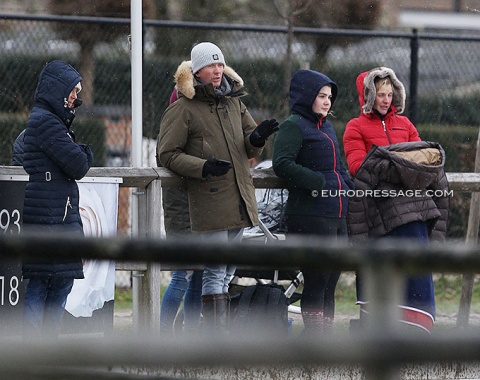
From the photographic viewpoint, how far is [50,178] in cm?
575

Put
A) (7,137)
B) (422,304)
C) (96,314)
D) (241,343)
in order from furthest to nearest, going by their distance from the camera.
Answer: (7,137) < (96,314) < (422,304) < (241,343)

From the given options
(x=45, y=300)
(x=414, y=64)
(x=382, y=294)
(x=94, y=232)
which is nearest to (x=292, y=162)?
(x=94, y=232)

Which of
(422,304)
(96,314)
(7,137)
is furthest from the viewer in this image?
(7,137)

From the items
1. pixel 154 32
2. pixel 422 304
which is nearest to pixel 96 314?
pixel 422 304

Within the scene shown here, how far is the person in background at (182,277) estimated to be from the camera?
6.28 metres

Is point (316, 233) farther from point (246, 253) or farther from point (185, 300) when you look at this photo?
point (246, 253)

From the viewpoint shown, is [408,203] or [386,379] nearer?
[386,379]

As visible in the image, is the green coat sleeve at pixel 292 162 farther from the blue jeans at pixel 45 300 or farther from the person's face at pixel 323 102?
the blue jeans at pixel 45 300

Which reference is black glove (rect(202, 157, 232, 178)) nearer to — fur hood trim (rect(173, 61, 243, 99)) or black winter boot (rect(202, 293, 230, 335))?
fur hood trim (rect(173, 61, 243, 99))

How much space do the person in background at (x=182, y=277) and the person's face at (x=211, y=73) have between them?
637mm

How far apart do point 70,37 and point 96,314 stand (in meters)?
4.94

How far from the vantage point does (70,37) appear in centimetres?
1061

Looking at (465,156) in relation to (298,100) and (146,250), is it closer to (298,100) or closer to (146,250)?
(298,100)

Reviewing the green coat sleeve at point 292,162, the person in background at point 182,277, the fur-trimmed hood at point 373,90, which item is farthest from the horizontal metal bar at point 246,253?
the fur-trimmed hood at point 373,90
